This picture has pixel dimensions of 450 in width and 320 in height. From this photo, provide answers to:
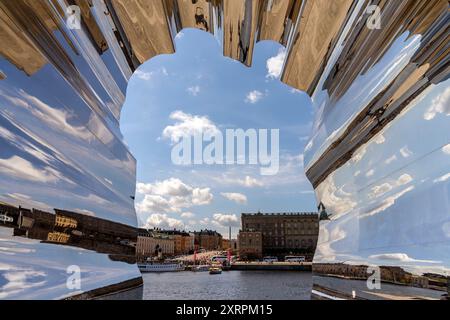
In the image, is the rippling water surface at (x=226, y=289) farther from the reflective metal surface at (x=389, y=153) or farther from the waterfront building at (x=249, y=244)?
the waterfront building at (x=249, y=244)

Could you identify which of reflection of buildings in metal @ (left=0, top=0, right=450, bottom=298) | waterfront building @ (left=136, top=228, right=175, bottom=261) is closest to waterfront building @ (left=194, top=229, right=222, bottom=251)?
waterfront building @ (left=136, top=228, right=175, bottom=261)

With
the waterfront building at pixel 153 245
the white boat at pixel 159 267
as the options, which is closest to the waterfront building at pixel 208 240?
the waterfront building at pixel 153 245

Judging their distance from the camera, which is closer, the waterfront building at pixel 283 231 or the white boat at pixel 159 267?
the white boat at pixel 159 267

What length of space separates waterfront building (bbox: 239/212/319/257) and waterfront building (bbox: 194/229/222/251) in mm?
34694

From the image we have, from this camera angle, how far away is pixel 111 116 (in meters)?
3.52

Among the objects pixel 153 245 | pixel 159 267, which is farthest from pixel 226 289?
pixel 153 245

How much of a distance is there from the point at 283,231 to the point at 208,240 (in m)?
41.4

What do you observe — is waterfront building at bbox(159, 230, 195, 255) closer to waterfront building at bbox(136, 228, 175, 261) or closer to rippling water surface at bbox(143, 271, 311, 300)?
waterfront building at bbox(136, 228, 175, 261)

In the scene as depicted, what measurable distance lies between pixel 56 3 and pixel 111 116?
→ 1.37 meters

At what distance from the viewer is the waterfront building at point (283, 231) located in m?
61.6

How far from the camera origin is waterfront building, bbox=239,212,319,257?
61594mm

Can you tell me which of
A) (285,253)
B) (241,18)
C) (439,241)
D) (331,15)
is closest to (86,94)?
(241,18)

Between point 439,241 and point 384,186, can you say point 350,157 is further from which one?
point 439,241

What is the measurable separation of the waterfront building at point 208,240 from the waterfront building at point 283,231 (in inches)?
1366
